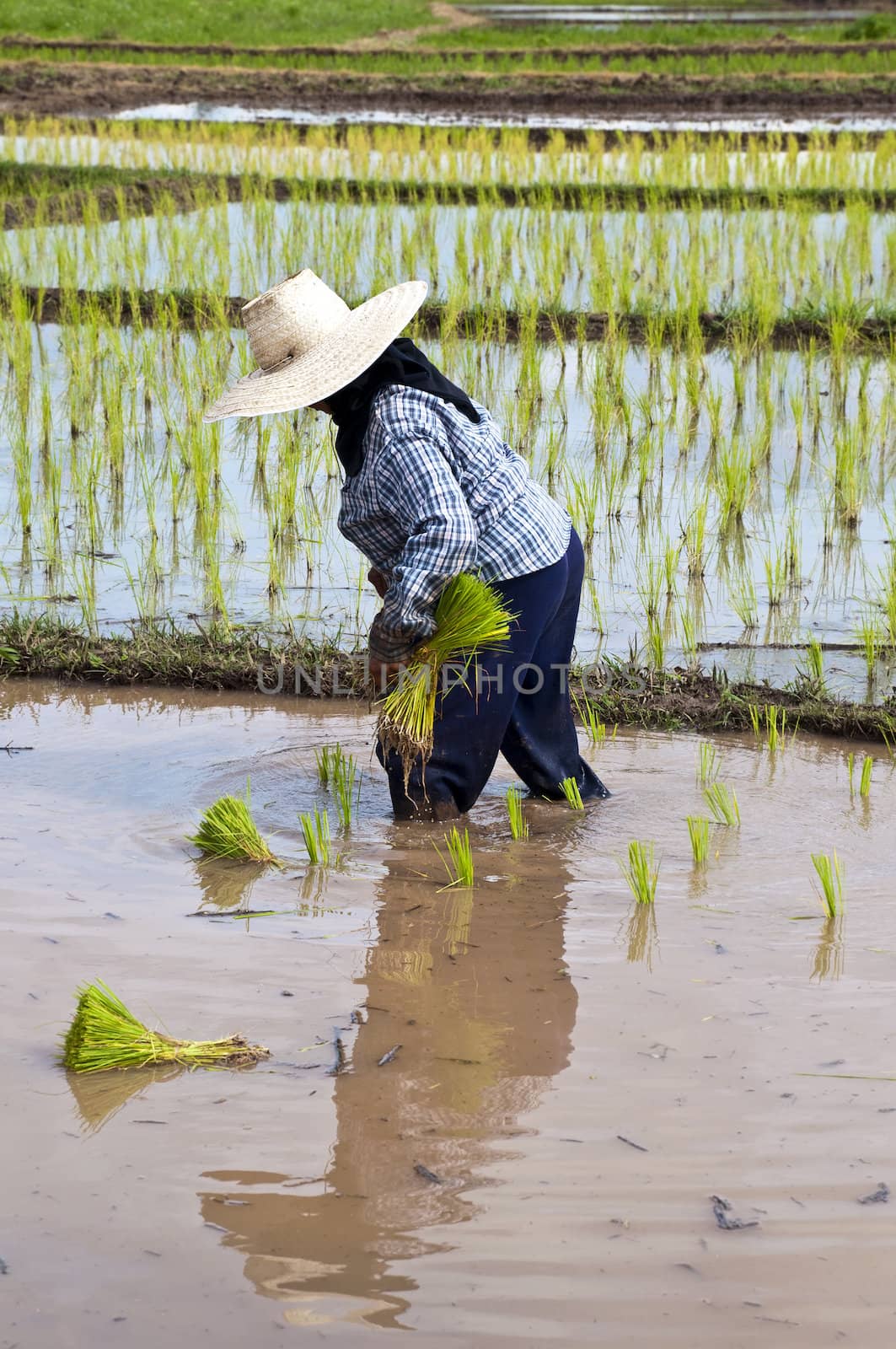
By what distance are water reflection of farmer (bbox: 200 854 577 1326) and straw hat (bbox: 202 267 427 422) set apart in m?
0.90

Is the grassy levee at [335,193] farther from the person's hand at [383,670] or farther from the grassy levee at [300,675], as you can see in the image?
the person's hand at [383,670]

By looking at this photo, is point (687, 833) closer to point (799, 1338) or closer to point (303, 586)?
point (799, 1338)

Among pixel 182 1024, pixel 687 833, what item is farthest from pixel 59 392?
pixel 182 1024

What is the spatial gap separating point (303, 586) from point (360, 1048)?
2426 mm

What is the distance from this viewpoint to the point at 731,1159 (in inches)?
71.3

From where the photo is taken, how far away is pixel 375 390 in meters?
2.54

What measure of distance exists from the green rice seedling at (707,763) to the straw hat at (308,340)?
119 centimetres

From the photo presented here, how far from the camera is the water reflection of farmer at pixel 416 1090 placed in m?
1.63

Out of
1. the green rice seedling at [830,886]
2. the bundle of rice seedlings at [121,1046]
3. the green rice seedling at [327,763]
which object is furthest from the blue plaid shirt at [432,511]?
the bundle of rice seedlings at [121,1046]

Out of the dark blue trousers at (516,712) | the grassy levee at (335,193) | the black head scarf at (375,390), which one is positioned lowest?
the dark blue trousers at (516,712)

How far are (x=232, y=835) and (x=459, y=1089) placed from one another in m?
0.88

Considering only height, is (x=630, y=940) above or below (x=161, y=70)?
below

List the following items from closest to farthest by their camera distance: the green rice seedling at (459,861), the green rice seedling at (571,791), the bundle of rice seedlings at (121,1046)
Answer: the bundle of rice seedlings at (121,1046)
the green rice seedling at (459,861)
the green rice seedling at (571,791)

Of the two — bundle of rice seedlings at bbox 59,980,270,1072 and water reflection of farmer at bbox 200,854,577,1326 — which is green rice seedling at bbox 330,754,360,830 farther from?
bundle of rice seedlings at bbox 59,980,270,1072
